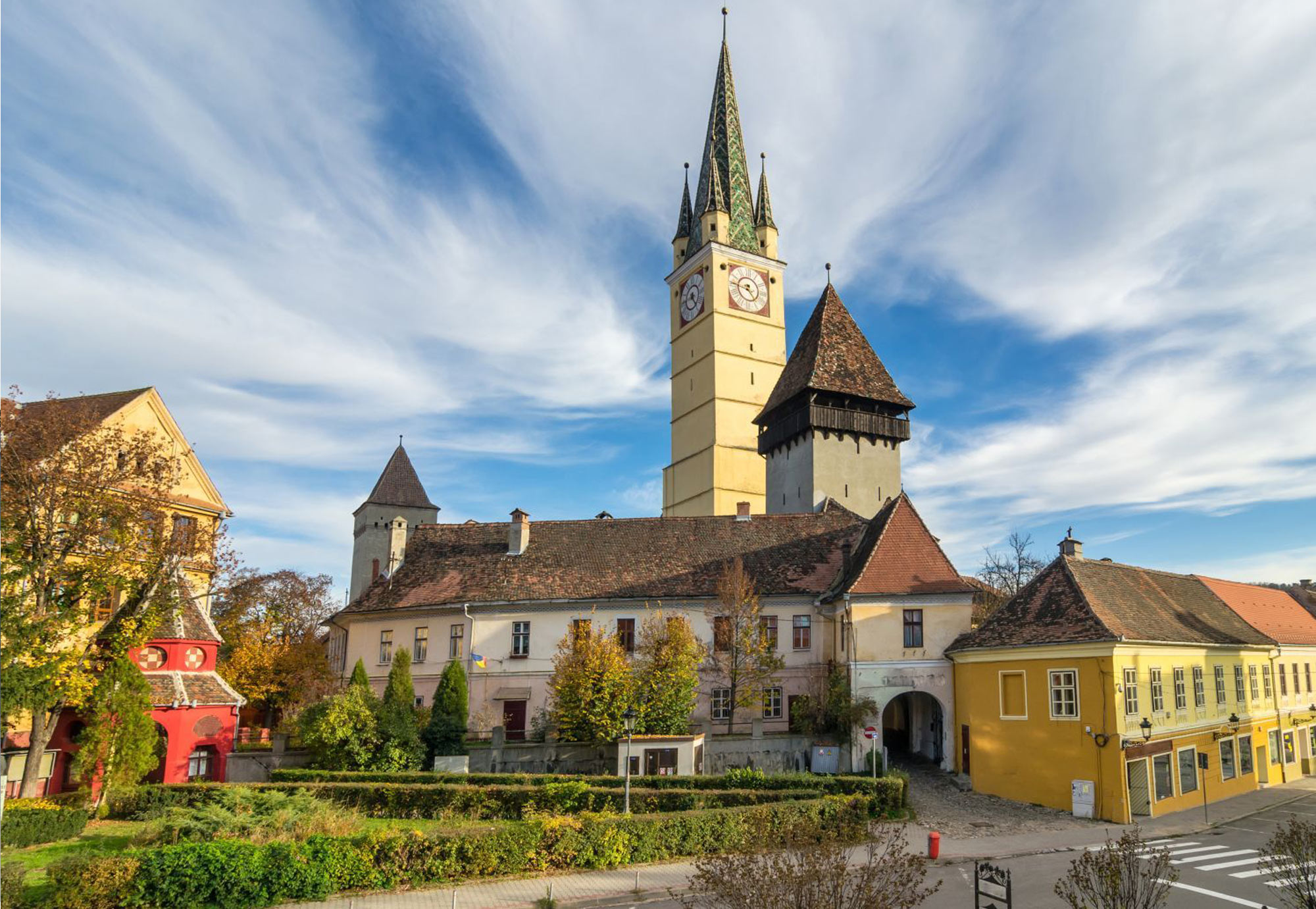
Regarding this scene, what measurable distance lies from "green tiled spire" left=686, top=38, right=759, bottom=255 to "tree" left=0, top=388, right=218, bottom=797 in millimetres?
50889

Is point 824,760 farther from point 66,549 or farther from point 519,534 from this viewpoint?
point 66,549

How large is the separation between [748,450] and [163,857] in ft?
171

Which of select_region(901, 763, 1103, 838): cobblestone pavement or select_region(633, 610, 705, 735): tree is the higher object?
select_region(633, 610, 705, 735): tree

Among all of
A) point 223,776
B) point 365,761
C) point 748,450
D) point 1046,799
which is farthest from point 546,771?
point 748,450

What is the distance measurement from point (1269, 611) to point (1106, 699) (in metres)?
23.9

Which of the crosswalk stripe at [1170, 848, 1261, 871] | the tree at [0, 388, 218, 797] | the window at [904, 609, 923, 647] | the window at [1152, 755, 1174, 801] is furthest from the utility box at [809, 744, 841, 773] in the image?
the tree at [0, 388, 218, 797]

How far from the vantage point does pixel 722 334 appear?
223 ft

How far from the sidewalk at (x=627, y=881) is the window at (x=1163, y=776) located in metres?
1.21

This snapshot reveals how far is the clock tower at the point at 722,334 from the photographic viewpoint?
66500 millimetres

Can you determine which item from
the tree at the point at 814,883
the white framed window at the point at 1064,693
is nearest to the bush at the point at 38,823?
the tree at the point at 814,883

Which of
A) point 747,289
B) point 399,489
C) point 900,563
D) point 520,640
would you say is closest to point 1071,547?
point 900,563

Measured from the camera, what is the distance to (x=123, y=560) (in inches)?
1055

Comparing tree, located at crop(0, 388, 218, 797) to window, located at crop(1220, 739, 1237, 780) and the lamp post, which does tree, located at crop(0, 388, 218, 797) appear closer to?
the lamp post

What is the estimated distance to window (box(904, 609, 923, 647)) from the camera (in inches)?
1353
